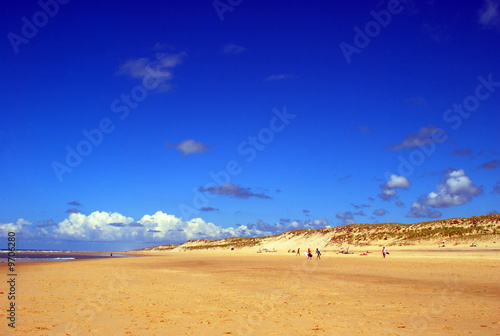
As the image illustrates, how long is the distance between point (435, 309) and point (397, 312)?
178 cm

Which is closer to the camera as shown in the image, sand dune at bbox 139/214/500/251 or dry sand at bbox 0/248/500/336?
dry sand at bbox 0/248/500/336

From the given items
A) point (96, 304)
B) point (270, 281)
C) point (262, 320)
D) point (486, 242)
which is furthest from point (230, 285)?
point (486, 242)

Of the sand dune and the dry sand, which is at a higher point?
the sand dune

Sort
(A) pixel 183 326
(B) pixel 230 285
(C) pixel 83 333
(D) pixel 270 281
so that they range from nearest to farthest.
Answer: (C) pixel 83 333 < (A) pixel 183 326 < (B) pixel 230 285 < (D) pixel 270 281

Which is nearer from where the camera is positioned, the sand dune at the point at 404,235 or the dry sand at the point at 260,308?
the dry sand at the point at 260,308

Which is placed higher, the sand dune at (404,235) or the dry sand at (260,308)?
the sand dune at (404,235)

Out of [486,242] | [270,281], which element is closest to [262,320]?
[270,281]

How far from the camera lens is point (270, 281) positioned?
1027 inches

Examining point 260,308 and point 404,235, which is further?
point 404,235

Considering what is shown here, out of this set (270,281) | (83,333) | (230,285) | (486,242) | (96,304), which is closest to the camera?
(83,333)

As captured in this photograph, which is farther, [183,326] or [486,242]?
[486,242]

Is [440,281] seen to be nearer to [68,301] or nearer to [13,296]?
[68,301]

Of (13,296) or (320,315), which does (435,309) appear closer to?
(320,315)

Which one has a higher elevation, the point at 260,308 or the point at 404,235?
the point at 404,235
